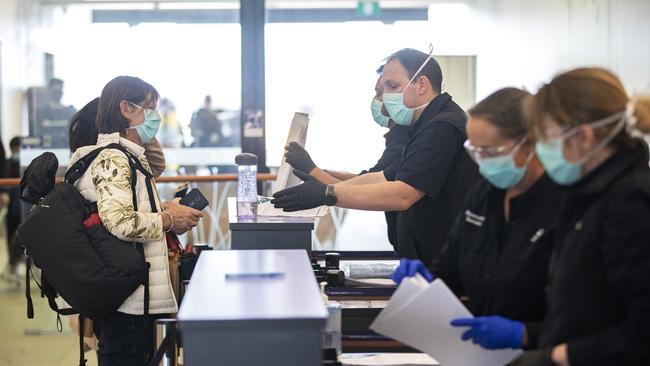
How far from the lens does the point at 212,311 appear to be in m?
1.53

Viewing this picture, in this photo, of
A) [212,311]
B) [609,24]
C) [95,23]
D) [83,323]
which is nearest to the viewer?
[212,311]

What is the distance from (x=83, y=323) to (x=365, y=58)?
3.37 metres

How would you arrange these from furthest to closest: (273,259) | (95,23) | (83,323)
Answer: (95,23), (83,323), (273,259)

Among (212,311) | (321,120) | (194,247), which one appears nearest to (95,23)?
(321,120)

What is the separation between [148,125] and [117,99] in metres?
0.14

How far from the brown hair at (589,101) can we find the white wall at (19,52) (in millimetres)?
4890

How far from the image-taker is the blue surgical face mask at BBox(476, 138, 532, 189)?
6.74 ft

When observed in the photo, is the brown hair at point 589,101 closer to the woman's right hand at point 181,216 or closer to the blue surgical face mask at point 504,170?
the blue surgical face mask at point 504,170

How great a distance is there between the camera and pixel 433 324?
6.47 ft

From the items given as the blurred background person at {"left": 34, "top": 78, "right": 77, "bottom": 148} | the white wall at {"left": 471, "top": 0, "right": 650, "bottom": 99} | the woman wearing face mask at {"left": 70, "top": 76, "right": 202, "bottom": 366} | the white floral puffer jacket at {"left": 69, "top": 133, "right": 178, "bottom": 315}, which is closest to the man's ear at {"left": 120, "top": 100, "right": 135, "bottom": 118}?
the woman wearing face mask at {"left": 70, "top": 76, "right": 202, "bottom": 366}

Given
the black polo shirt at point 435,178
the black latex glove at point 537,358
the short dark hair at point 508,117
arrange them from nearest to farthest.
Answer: the black latex glove at point 537,358
the short dark hair at point 508,117
the black polo shirt at point 435,178

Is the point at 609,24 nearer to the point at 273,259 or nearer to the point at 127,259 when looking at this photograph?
the point at 127,259

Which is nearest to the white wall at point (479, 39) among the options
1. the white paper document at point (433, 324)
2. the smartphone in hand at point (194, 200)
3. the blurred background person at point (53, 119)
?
the blurred background person at point (53, 119)

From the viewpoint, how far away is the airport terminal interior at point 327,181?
1699mm
